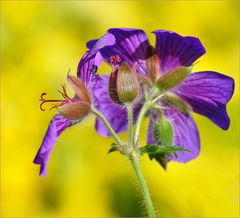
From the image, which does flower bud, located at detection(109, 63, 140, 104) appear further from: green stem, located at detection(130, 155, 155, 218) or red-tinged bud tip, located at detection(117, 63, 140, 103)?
green stem, located at detection(130, 155, 155, 218)

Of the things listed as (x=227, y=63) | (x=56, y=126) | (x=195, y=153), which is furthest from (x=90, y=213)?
(x=56, y=126)

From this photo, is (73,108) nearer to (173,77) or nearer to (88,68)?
(88,68)

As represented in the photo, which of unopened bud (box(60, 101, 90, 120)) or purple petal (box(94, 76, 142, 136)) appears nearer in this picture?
unopened bud (box(60, 101, 90, 120))

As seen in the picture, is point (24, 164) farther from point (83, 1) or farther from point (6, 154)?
point (83, 1)

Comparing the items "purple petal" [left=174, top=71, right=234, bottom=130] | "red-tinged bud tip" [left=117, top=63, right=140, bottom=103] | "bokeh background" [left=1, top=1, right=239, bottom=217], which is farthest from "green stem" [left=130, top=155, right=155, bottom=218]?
"bokeh background" [left=1, top=1, right=239, bottom=217]

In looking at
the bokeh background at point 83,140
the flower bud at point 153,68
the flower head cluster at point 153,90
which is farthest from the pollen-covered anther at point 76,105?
the bokeh background at point 83,140

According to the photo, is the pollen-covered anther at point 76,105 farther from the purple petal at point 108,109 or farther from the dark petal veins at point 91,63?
the purple petal at point 108,109
